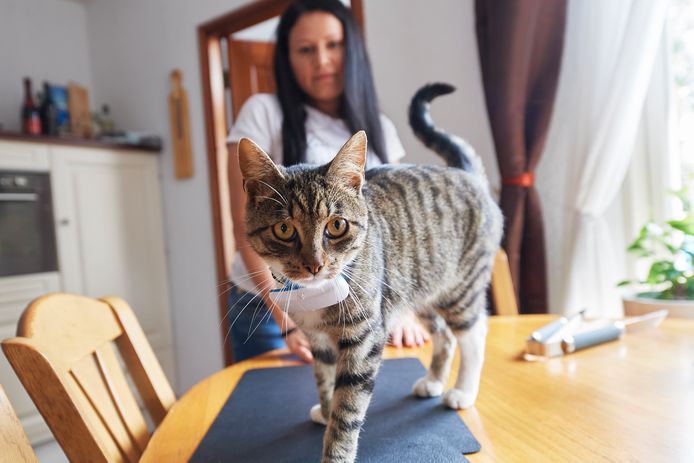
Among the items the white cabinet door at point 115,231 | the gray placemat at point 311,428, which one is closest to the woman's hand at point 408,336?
the gray placemat at point 311,428

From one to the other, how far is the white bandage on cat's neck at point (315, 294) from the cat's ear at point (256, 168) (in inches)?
6.0

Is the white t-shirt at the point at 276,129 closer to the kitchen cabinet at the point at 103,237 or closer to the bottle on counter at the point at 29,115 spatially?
the kitchen cabinet at the point at 103,237

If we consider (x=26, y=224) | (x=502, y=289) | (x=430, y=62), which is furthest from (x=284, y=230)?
(x=26, y=224)

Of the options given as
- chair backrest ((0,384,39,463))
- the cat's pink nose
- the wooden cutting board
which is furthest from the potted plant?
the wooden cutting board

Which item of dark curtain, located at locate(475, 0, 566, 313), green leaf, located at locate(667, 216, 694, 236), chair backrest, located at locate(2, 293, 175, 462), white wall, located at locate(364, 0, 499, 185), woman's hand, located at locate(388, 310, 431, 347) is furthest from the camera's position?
white wall, located at locate(364, 0, 499, 185)

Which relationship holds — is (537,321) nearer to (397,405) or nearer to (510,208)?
(510,208)

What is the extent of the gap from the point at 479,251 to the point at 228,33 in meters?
2.39

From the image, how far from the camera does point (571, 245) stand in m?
1.50

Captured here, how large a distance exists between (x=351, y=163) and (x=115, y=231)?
8.41 feet

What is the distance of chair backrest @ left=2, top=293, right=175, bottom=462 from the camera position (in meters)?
0.60

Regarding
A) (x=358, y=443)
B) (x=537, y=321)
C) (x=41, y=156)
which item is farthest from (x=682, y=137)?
(x=41, y=156)

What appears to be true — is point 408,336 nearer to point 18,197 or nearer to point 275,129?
point 275,129

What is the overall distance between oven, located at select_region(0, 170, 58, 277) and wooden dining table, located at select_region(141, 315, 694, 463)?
1958 mm

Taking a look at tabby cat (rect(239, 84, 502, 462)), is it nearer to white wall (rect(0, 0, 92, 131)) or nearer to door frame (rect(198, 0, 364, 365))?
door frame (rect(198, 0, 364, 365))
